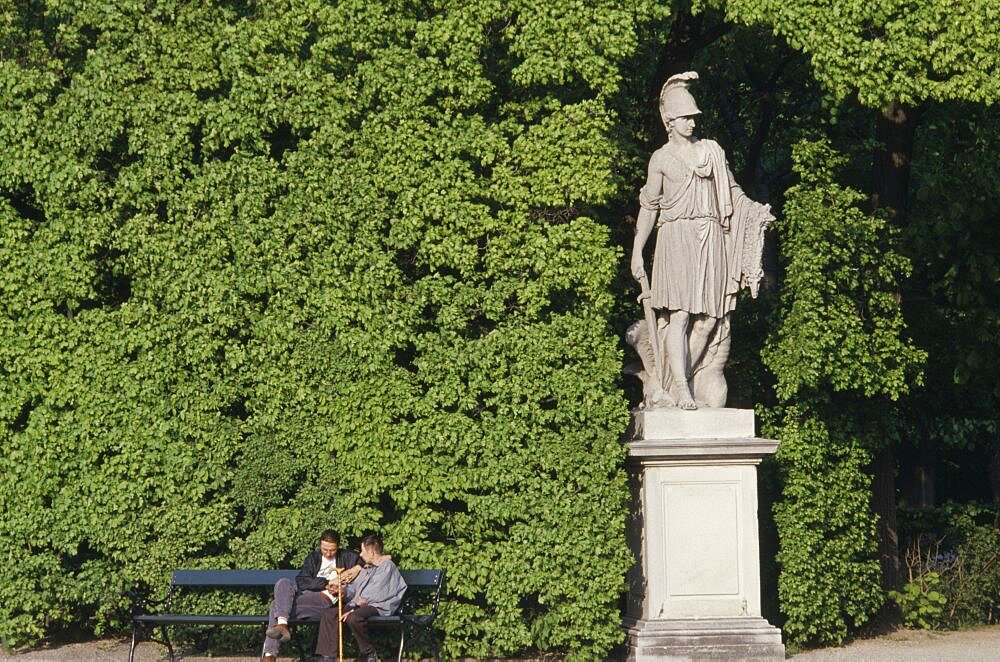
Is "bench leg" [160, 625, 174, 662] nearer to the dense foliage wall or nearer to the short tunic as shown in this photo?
the dense foliage wall

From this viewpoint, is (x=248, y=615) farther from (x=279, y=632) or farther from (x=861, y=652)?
(x=861, y=652)

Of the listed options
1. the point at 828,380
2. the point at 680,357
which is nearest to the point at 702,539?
the point at 680,357

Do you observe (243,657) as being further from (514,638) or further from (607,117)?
(607,117)

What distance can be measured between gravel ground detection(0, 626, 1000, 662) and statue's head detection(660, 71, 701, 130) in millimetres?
4505

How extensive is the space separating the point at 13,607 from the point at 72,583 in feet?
1.57

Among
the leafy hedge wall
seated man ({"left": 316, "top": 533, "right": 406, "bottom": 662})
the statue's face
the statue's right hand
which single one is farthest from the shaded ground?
the statue's face

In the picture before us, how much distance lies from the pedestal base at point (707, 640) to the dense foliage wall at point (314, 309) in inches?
16.1

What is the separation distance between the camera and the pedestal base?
1102cm

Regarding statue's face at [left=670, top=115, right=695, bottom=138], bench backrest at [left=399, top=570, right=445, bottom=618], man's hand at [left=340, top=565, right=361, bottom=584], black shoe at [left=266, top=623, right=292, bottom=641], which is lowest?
black shoe at [left=266, top=623, right=292, bottom=641]

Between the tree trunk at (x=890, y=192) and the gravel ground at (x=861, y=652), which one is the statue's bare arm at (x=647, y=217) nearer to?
the tree trunk at (x=890, y=192)

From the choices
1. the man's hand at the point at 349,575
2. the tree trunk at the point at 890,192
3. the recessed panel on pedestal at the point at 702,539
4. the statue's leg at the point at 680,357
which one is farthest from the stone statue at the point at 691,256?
the man's hand at the point at 349,575

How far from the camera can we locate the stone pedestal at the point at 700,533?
11227 millimetres

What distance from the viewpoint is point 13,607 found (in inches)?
449

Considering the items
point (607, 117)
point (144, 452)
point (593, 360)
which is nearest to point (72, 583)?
point (144, 452)
